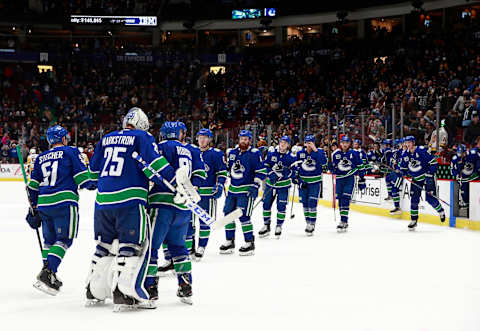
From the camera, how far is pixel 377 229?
11703 millimetres

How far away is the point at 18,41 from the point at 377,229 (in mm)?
27256

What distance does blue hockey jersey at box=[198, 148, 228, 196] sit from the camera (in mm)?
8047

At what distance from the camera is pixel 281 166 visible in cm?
1063

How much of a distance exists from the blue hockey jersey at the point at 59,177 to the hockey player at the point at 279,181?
504 cm

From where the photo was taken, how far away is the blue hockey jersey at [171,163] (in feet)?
17.3

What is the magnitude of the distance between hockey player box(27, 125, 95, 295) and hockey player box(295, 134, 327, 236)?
541 centimetres

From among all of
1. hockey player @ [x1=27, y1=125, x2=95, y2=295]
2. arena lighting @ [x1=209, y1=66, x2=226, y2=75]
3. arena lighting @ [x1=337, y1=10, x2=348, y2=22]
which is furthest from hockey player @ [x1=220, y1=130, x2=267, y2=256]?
arena lighting @ [x1=209, y1=66, x2=226, y2=75]

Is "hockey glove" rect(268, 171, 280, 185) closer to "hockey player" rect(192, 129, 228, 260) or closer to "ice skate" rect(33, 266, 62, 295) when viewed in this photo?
"hockey player" rect(192, 129, 228, 260)

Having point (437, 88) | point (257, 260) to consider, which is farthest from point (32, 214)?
point (437, 88)

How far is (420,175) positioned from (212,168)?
16.1 ft

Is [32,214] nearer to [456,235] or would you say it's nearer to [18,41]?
[456,235]

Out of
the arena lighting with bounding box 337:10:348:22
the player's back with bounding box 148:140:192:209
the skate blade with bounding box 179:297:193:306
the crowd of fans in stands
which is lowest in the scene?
the skate blade with bounding box 179:297:193:306

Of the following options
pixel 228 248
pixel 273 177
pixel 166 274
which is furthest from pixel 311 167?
pixel 166 274

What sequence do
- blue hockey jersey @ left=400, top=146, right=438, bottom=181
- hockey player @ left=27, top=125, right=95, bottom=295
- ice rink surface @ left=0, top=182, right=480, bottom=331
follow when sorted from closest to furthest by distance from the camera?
ice rink surface @ left=0, top=182, right=480, bottom=331 < hockey player @ left=27, top=125, right=95, bottom=295 < blue hockey jersey @ left=400, top=146, right=438, bottom=181
